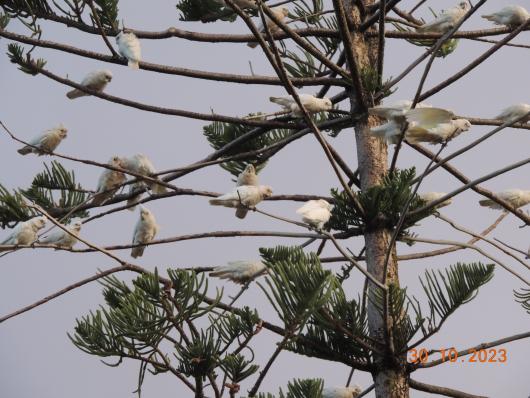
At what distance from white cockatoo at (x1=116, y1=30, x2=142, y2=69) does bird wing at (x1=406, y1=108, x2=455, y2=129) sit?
108 centimetres

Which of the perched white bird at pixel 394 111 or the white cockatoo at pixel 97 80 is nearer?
the perched white bird at pixel 394 111

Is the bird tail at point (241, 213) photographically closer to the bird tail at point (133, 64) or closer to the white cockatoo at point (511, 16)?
the bird tail at point (133, 64)

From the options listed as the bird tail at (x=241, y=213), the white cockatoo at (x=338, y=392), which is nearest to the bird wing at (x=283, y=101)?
the bird tail at (x=241, y=213)

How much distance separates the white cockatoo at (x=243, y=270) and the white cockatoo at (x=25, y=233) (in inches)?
30.4

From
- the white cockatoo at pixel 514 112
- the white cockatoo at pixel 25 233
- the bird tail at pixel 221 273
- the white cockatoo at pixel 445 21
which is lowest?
the bird tail at pixel 221 273

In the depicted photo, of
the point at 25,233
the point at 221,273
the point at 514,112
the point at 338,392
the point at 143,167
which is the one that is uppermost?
the point at 514,112

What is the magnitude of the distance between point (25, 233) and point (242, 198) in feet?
2.69

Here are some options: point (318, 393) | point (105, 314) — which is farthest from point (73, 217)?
point (318, 393)

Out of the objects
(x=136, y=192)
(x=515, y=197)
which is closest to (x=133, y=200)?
(x=136, y=192)

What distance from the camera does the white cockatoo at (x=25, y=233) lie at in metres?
3.21

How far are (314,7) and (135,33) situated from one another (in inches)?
40.9

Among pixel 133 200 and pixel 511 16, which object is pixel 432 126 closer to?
pixel 511 16

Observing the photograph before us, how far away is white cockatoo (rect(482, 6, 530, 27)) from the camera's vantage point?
3393 mm

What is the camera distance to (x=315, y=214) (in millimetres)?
2777
